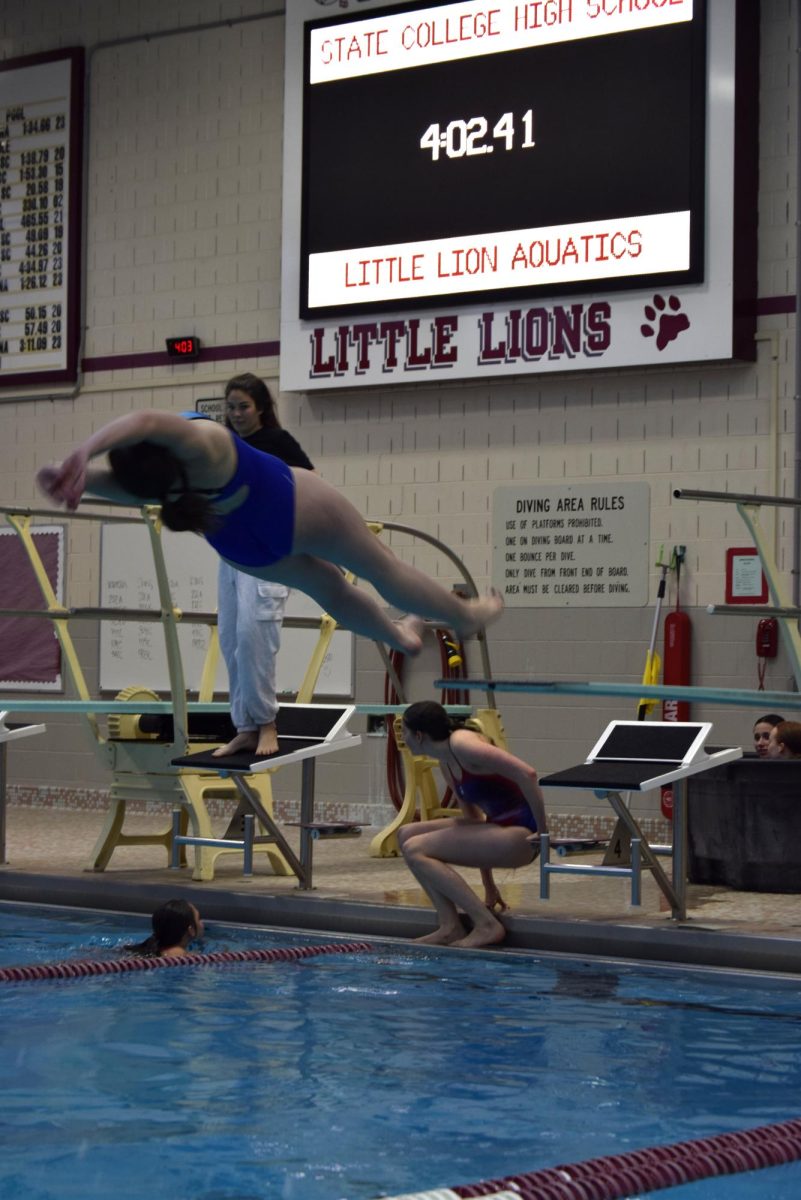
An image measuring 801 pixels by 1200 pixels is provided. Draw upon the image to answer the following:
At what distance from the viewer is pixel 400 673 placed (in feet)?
36.6

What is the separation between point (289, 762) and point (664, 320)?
151 inches

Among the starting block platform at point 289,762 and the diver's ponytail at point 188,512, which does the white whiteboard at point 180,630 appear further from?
the diver's ponytail at point 188,512

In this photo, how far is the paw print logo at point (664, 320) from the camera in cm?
984

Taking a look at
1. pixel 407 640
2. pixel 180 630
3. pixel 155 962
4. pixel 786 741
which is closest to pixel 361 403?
pixel 180 630

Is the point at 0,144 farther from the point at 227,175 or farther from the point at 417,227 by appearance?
the point at 417,227

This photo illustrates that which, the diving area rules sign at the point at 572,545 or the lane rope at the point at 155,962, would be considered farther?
the diving area rules sign at the point at 572,545

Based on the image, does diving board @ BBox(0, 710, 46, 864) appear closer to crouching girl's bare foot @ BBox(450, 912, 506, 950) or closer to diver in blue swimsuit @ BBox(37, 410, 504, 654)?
crouching girl's bare foot @ BBox(450, 912, 506, 950)

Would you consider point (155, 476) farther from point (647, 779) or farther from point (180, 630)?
point (180, 630)

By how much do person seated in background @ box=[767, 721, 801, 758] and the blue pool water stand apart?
6.26ft

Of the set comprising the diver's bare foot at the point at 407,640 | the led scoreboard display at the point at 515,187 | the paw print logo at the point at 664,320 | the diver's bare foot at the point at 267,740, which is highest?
the led scoreboard display at the point at 515,187

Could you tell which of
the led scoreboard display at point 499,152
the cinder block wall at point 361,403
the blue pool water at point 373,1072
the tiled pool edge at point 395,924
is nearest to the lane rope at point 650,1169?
the blue pool water at point 373,1072


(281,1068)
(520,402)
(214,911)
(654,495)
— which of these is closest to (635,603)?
(654,495)

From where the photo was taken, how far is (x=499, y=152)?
1038 cm

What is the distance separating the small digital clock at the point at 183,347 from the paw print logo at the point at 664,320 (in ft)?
11.5
